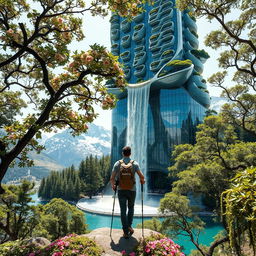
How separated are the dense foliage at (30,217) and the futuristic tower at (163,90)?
1316 inches

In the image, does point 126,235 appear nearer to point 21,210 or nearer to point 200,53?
point 21,210

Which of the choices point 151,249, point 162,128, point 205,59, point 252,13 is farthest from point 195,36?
point 151,249

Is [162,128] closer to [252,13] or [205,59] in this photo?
[205,59]

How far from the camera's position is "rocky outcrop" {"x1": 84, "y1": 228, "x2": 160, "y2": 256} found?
166 inches

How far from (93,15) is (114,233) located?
6.10m

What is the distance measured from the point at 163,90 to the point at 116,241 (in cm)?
5102

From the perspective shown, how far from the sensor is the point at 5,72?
745 cm

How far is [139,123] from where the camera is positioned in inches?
2055

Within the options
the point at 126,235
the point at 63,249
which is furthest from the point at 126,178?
the point at 63,249

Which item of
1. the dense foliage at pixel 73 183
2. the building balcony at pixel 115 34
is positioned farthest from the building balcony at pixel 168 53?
the dense foliage at pixel 73 183

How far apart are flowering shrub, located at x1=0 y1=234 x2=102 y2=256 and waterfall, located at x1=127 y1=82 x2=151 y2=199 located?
1789 inches

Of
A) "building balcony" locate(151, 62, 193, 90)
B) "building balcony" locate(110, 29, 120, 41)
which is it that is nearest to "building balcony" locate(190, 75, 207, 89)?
"building balcony" locate(151, 62, 193, 90)

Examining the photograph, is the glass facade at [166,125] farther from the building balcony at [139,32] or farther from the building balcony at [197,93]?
the building balcony at [139,32]

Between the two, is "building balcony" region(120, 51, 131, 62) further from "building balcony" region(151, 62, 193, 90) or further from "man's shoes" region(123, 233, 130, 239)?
"man's shoes" region(123, 233, 130, 239)
